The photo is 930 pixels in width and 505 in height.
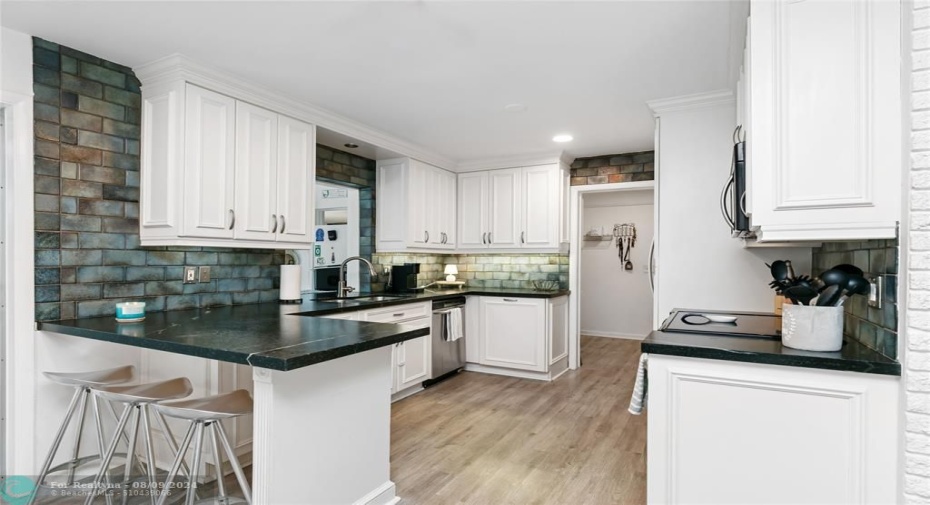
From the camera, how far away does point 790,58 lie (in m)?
1.56

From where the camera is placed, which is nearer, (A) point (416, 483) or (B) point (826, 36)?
(B) point (826, 36)

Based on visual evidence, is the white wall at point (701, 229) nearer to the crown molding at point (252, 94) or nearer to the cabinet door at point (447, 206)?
the crown molding at point (252, 94)

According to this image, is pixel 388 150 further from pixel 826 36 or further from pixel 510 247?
pixel 826 36

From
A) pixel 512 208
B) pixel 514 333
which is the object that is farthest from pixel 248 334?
pixel 512 208

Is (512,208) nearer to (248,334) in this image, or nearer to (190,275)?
(190,275)

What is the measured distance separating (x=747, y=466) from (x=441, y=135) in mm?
3306

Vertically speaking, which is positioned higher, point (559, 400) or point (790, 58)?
point (790, 58)

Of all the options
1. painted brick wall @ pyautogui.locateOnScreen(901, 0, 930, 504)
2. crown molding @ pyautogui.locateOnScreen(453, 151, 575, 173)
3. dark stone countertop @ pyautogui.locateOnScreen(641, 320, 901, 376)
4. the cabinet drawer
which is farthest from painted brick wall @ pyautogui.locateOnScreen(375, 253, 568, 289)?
painted brick wall @ pyautogui.locateOnScreen(901, 0, 930, 504)

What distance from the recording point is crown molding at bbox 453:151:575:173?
4868 mm

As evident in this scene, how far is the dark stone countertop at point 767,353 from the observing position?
1.48 m

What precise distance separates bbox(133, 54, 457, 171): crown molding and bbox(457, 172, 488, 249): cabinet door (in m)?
1.16

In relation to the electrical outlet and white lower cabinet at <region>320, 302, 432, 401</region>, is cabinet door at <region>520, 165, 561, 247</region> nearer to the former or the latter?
white lower cabinet at <region>320, 302, 432, 401</region>

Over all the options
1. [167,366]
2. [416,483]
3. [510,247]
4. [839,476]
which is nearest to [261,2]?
[167,366]

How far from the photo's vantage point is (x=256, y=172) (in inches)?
118
